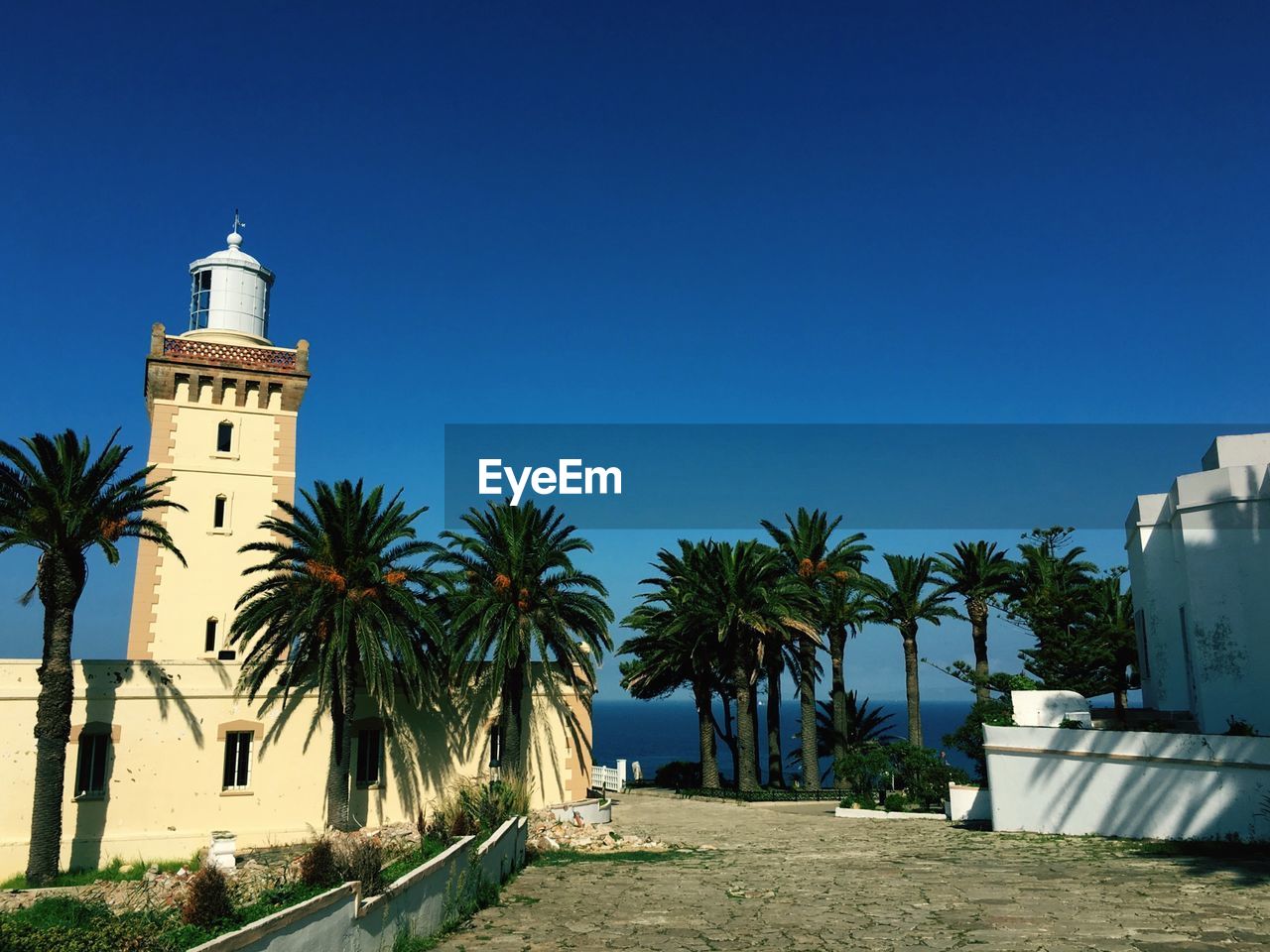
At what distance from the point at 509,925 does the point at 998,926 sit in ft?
19.8

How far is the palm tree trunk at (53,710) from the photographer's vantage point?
24766 mm

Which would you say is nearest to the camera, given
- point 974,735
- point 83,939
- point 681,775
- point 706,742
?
point 83,939

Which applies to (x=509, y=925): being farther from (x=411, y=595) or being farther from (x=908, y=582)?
(x=908, y=582)

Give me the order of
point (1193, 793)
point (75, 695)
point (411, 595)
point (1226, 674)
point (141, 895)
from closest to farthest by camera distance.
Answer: point (1193, 793) → point (141, 895) → point (1226, 674) → point (75, 695) → point (411, 595)

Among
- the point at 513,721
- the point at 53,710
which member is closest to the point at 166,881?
the point at 53,710

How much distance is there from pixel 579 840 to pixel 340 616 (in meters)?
9.98

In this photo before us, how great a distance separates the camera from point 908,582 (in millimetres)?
43156

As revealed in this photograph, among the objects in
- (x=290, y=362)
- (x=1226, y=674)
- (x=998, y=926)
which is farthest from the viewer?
(x=290, y=362)

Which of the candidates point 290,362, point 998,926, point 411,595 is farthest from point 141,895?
point 290,362

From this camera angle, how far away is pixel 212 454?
3497 cm

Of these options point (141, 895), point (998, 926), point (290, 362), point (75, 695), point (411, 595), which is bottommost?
point (141, 895)

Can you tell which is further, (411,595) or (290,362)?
(290,362)

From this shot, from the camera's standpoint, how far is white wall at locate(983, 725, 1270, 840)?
18234 mm

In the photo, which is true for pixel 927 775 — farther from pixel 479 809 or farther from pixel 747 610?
pixel 479 809
